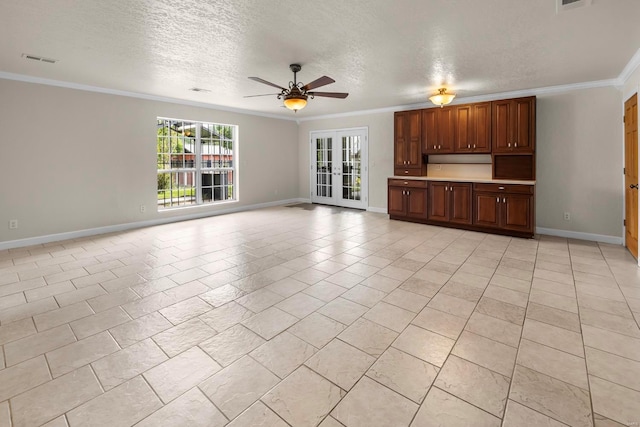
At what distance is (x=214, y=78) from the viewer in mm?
4852

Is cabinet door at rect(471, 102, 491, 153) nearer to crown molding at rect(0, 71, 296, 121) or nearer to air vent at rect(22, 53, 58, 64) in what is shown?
crown molding at rect(0, 71, 296, 121)

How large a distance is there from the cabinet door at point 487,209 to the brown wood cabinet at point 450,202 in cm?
12

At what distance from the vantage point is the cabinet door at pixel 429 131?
21.1 feet

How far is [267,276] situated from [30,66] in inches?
170

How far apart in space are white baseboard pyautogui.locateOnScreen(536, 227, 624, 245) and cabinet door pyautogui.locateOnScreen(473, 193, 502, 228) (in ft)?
2.89

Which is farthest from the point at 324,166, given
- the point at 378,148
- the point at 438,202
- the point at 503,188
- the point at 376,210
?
the point at 503,188

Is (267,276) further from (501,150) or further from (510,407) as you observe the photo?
(501,150)

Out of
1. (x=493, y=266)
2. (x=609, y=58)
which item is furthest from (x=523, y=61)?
(x=493, y=266)

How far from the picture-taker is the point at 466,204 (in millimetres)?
5836

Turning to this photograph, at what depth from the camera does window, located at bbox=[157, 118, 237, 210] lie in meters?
6.77

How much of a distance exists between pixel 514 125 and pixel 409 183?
207cm

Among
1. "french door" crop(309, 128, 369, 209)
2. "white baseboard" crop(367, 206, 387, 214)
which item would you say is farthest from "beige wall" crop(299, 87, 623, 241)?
"french door" crop(309, 128, 369, 209)

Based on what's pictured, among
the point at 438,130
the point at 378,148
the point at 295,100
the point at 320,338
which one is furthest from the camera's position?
the point at 378,148

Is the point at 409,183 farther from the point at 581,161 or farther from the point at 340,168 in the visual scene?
the point at 581,161
